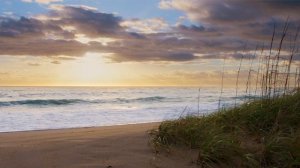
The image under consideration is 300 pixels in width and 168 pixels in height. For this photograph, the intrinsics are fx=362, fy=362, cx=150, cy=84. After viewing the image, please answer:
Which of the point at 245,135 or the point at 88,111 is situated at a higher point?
the point at 245,135

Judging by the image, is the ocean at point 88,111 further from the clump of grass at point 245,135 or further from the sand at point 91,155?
the sand at point 91,155

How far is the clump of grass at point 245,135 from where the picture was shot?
428 cm

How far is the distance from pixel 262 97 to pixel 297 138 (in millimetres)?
1825

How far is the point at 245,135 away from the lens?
5238 millimetres

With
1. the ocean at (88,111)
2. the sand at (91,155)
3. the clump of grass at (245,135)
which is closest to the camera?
the sand at (91,155)

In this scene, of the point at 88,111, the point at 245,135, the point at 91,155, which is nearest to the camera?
the point at 91,155

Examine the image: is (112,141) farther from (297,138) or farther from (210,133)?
(297,138)

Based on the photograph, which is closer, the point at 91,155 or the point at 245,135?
the point at 91,155

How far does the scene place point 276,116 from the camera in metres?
5.56

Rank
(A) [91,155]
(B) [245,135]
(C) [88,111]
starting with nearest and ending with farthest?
(A) [91,155] < (B) [245,135] < (C) [88,111]

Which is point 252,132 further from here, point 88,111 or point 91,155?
point 88,111

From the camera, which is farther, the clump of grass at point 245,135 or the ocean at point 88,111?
the ocean at point 88,111

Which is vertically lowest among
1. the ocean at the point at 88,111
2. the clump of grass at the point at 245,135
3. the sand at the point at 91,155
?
the ocean at the point at 88,111

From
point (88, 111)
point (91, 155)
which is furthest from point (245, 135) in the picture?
point (88, 111)
